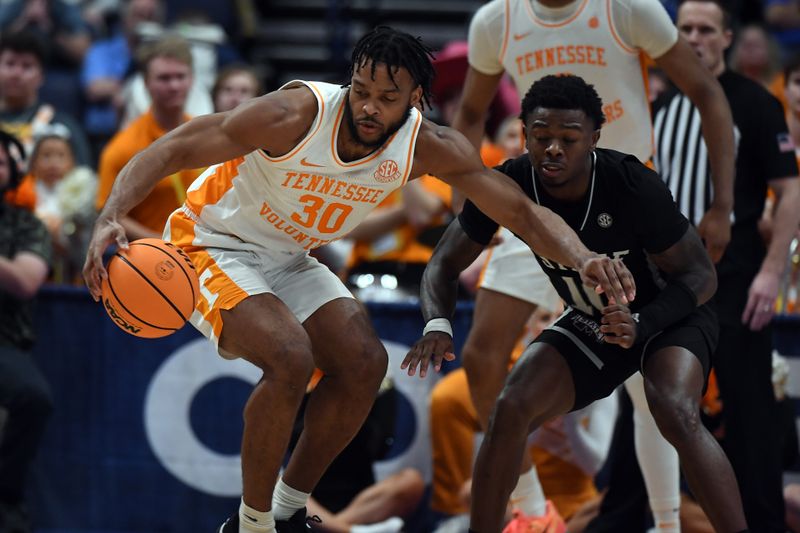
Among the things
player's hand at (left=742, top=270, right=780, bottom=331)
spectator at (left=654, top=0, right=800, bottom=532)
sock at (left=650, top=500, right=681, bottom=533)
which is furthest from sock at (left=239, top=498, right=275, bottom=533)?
player's hand at (left=742, top=270, right=780, bottom=331)

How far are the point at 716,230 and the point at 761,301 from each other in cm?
66

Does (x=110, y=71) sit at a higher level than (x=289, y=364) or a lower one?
higher

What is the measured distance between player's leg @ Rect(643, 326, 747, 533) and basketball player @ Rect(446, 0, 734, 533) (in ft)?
3.08

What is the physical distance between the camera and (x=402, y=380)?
6953mm

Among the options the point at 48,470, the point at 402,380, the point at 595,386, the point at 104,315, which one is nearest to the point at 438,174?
the point at 595,386

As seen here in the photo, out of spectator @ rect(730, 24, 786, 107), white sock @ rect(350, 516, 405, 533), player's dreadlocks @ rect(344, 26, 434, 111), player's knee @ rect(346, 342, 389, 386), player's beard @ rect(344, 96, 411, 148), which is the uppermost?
spectator @ rect(730, 24, 786, 107)

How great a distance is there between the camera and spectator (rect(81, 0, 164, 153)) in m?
10.0

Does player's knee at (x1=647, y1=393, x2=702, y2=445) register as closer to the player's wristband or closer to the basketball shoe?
the player's wristband

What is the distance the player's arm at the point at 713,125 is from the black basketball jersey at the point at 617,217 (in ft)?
2.06

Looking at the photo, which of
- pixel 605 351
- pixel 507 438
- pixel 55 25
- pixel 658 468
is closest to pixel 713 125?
pixel 605 351

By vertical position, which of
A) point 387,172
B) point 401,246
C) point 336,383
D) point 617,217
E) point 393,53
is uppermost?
point 393,53

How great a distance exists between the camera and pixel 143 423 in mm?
7062

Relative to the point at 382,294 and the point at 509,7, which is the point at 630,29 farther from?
the point at 382,294

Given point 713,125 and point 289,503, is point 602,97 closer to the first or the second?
point 713,125
